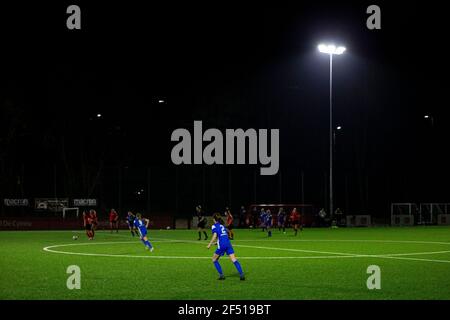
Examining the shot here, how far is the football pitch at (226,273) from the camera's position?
16.7 m

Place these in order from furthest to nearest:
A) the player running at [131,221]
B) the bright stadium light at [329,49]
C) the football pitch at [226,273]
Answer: the bright stadium light at [329,49] < the player running at [131,221] < the football pitch at [226,273]

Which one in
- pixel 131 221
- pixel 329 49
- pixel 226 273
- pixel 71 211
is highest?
pixel 329 49

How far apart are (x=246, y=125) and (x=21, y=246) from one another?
5335 cm

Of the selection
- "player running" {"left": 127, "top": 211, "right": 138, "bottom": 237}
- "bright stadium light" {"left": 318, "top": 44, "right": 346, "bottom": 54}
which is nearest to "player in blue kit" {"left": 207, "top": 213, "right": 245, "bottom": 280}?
"player running" {"left": 127, "top": 211, "right": 138, "bottom": 237}

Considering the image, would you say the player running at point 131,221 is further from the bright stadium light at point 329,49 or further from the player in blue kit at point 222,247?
the player in blue kit at point 222,247

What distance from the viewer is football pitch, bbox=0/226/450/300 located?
1667 cm

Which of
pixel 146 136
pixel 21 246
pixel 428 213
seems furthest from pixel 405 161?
pixel 21 246

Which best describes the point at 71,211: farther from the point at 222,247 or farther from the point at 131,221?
the point at 222,247

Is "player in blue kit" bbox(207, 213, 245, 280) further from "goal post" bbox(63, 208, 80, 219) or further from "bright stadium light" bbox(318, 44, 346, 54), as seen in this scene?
"goal post" bbox(63, 208, 80, 219)

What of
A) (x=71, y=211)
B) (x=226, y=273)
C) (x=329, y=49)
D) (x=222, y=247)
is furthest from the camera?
(x=71, y=211)

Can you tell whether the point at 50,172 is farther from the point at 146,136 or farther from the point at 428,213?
the point at 428,213

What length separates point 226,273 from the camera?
2134 centimetres

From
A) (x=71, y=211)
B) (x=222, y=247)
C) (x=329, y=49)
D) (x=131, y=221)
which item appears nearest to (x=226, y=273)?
(x=222, y=247)

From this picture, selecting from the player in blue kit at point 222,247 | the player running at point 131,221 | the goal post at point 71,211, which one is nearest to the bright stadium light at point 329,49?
the player running at point 131,221
